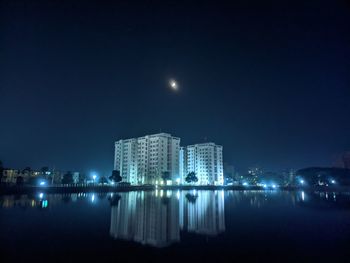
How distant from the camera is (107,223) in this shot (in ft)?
62.5

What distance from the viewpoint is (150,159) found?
454 ft

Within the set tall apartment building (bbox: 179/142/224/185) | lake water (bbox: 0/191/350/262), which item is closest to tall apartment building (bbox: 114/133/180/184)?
tall apartment building (bbox: 179/142/224/185)

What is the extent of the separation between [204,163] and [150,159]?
42187 mm

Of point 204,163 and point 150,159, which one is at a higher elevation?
point 150,159

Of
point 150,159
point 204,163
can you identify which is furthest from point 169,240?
point 204,163

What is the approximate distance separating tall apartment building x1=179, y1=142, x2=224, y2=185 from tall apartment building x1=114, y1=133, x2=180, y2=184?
74.0ft

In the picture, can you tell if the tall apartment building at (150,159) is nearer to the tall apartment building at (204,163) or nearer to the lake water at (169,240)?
the tall apartment building at (204,163)

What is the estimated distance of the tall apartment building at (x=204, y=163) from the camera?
15650 cm

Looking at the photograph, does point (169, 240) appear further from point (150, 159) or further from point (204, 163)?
point (204, 163)

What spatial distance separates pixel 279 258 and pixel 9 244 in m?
14.9

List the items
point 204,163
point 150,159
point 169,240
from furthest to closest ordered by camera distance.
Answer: point 204,163 → point 150,159 → point 169,240

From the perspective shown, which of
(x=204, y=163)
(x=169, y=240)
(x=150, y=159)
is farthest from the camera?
(x=204, y=163)

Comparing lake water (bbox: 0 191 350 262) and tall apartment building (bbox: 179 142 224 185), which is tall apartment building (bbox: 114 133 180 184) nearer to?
tall apartment building (bbox: 179 142 224 185)

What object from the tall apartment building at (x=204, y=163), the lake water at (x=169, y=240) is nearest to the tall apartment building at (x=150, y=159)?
the tall apartment building at (x=204, y=163)
